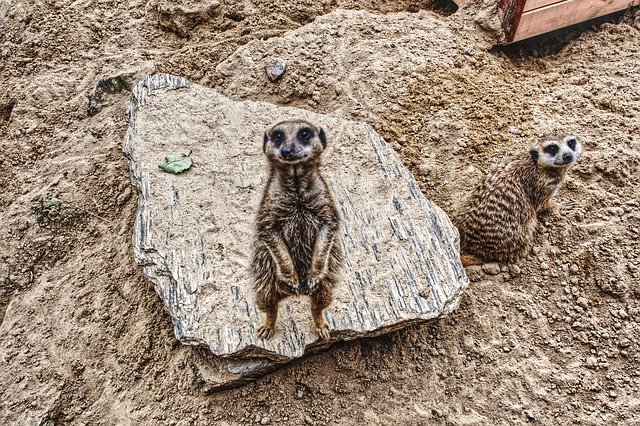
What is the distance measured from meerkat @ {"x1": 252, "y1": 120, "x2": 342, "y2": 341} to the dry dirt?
19.0 inches

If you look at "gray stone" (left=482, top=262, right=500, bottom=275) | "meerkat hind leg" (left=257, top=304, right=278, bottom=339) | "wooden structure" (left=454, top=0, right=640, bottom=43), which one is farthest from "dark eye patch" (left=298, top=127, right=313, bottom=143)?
"wooden structure" (left=454, top=0, right=640, bottom=43)

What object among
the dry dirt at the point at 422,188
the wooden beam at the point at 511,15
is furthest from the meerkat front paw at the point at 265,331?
the wooden beam at the point at 511,15

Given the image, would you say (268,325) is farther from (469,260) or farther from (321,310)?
(469,260)

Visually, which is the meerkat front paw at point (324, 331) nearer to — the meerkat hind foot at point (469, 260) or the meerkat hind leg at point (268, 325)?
the meerkat hind leg at point (268, 325)

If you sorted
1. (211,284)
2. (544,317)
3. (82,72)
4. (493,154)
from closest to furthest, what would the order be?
(211,284) < (544,317) < (493,154) < (82,72)

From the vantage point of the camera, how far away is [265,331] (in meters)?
2.28

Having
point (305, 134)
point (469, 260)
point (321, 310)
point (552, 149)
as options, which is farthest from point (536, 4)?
point (321, 310)

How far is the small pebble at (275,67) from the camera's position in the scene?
3.63 m

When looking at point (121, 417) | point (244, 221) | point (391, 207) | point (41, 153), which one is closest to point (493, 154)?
A: point (391, 207)

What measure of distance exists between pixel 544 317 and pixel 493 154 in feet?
3.55

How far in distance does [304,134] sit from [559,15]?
2.47m

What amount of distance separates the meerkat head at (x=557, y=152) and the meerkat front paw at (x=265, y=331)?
1.78m

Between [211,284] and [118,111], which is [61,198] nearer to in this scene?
[118,111]

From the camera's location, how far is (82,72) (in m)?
3.94
